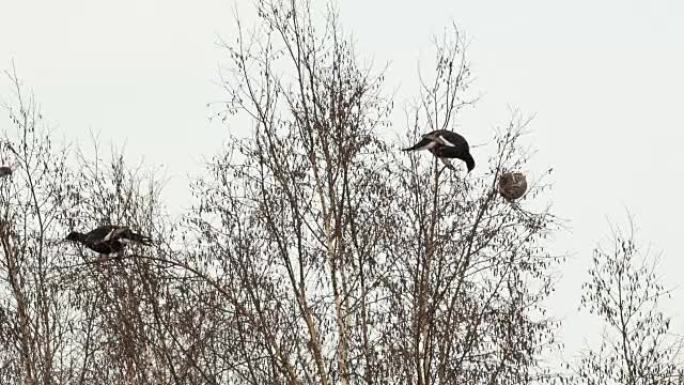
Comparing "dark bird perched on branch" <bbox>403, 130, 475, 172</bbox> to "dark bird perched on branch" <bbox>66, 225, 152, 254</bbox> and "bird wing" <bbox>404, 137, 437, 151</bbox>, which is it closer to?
"bird wing" <bbox>404, 137, 437, 151</bbox>

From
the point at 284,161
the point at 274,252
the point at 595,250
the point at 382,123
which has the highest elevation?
the point at 595,250

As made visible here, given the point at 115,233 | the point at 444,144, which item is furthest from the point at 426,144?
the point at 115,233

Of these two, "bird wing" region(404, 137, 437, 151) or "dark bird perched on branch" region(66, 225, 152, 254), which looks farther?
"dark bird perched on branch" region(66, 225, 152, 254)

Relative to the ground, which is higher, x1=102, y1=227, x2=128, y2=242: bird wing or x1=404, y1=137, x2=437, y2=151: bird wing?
x1=102, y1=227, x2=128, y2=242: bird wing

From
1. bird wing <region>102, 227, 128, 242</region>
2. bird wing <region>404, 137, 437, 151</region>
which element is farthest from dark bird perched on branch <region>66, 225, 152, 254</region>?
bird wing <region>404, 137, 437, 151</region>

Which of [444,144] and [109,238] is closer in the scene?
[444,144]

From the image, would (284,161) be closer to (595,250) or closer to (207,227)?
(207,227)

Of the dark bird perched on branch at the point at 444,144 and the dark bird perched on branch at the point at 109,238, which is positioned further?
the dark bird perched on branch at the point at 109,238

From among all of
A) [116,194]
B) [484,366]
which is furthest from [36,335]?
[484,366]

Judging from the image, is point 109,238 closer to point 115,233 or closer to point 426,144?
point 115,233

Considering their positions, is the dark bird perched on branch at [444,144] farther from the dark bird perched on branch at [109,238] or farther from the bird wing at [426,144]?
the dark bird perched on branch at [109,238]

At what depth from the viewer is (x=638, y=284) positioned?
55.3ft

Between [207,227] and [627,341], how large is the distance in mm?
7529

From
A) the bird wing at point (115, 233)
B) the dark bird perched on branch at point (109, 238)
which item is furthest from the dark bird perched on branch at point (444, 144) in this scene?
the bird wing at point (115, 233)
